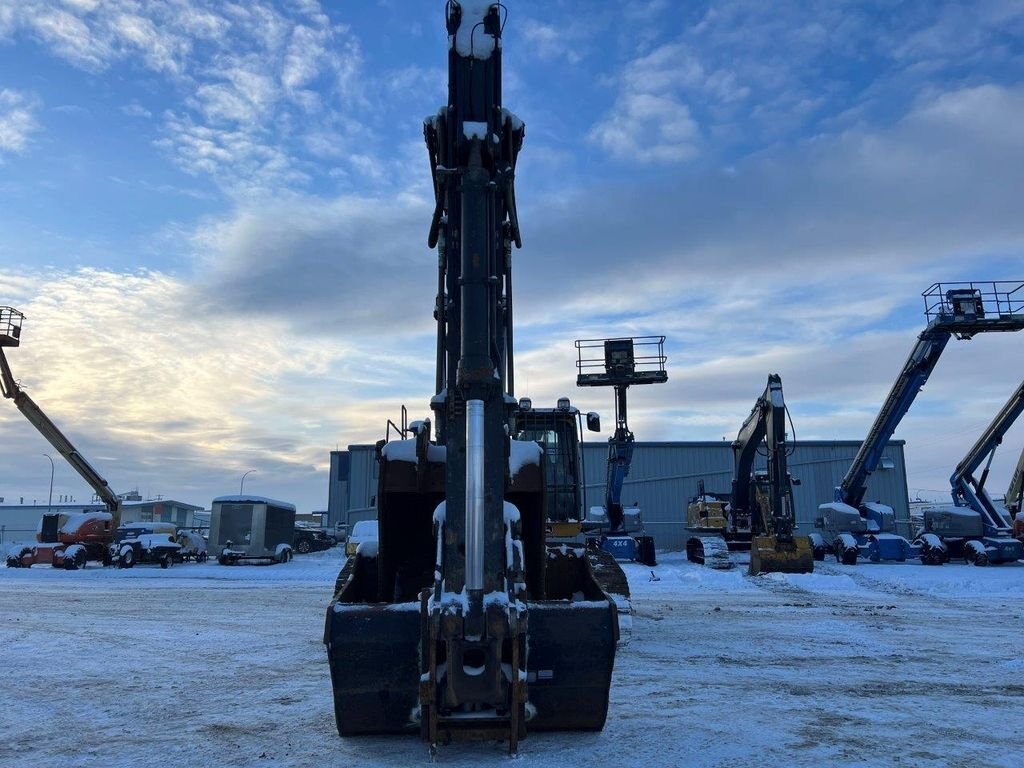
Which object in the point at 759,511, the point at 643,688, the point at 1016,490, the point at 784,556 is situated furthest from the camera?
the point at 1016,490

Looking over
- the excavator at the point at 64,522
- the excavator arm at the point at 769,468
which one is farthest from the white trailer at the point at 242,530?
the excavator arm at the point at 769,468

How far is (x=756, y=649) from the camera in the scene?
988cm

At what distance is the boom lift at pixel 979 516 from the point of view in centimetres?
2659

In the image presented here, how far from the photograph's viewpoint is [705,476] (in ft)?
131

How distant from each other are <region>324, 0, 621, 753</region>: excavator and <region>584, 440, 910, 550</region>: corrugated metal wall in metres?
33.2

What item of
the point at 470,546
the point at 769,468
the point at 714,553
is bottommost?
the point at 714,553

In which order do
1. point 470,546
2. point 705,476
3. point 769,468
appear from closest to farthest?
point 470,546, point 769,468, point 705,476

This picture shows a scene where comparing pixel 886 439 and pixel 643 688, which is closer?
pixel 643 688

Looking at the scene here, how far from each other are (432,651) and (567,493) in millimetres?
8077

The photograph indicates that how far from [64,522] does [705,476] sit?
102ft

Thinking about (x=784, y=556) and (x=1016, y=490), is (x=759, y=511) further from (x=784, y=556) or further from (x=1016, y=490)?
(x=1016, y=490)

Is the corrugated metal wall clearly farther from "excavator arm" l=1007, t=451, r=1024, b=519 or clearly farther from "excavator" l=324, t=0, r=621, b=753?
"excavator" l=324, t=0, r=621, b=753

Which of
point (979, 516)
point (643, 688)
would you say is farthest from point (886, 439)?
point (643, 688)

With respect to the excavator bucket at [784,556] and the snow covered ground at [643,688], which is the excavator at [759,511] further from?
the snow covered ground at [643,688]
